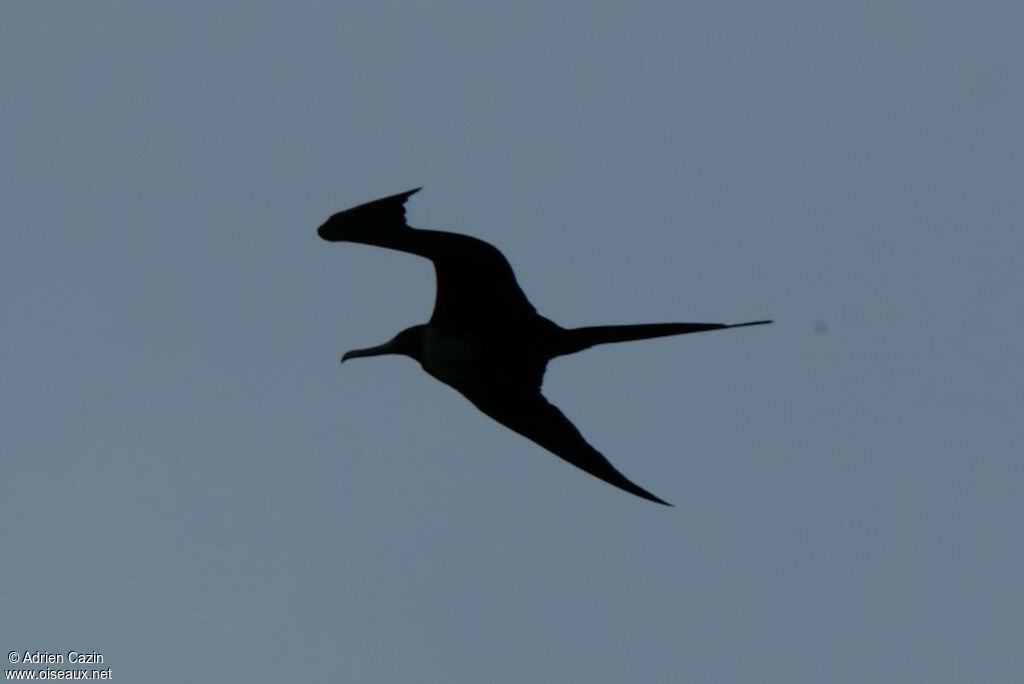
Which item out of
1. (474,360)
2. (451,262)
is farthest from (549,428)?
(451,262)

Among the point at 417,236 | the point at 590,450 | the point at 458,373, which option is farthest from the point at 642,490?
the point at 417,236

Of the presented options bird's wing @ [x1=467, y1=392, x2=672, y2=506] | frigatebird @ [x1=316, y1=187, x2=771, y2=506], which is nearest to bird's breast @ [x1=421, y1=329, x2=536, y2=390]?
frigatebird @ [x1=316, y1=187, x2=771, y2=506]

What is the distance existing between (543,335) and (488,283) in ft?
1.84

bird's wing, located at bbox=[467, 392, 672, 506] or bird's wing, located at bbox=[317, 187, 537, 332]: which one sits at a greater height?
bird's wing, located at bbox=[317, 187, 537, 332]

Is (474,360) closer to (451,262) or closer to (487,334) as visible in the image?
(487,334)

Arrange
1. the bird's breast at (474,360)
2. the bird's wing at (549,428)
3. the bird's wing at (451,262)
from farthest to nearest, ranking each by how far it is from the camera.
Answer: the bird's wing at (549,428)
the bird's breast at (474,360)
the bird's wing at (451,262)

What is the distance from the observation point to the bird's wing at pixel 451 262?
13398 millimetres

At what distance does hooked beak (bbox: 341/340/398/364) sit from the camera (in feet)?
49.9

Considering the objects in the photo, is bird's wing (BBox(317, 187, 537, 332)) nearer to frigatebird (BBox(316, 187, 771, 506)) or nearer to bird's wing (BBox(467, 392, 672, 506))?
frigatebird (BBox(316, 187, 771, 506))

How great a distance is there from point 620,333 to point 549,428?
1.35 metres

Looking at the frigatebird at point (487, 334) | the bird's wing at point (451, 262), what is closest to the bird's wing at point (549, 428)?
the frigatebird at point (487, 334)

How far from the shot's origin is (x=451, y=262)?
1390 cm

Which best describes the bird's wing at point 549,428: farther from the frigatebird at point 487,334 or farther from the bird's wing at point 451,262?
the bird's wing at point 451,262

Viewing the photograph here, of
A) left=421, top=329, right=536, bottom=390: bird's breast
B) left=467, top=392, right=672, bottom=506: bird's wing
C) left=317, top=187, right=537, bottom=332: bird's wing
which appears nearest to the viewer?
left=317, top=187, right=537, bottom=332: bird's wing
